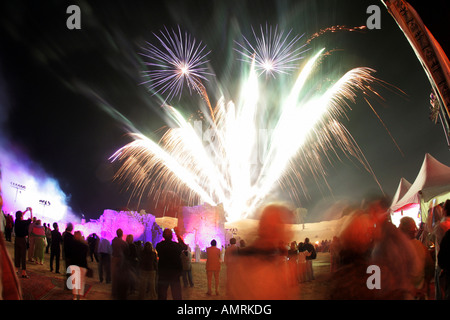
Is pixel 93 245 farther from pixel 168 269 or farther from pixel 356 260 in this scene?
pixel 356 260

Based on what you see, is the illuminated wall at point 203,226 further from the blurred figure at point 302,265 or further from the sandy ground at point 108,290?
the blurred figure at point 302,265

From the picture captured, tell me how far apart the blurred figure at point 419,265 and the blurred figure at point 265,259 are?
81.2 inches

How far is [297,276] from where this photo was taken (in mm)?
10508

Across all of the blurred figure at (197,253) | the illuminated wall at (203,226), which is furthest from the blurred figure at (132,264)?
the illuminated wall at (203,226)

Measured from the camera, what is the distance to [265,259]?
5.47 meters

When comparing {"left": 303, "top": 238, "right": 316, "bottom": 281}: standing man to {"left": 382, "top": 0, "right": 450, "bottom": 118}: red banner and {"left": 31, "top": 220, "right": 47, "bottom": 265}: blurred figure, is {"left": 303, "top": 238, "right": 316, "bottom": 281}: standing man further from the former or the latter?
{"left": 31, "top": 220, "right": 47, "bottom": 265}: blurred figure

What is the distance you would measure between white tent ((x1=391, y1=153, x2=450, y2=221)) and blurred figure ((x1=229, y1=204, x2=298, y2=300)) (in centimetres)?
1004

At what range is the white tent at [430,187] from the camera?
43.0 ft

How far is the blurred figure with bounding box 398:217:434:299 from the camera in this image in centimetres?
545

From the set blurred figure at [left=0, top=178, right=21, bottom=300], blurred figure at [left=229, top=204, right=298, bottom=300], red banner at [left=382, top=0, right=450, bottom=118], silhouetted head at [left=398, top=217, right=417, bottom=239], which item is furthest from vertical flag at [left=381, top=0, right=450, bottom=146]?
blurred figure at [left=0, top=178, right=21, bottom=300]

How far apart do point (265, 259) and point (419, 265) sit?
2.58 m
